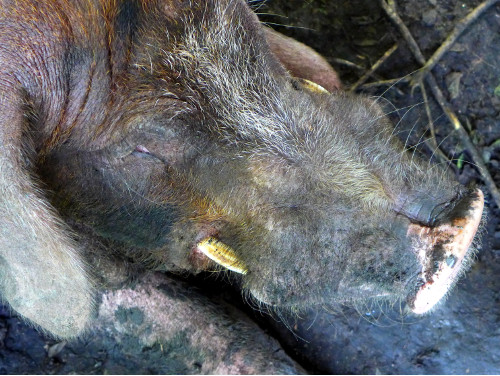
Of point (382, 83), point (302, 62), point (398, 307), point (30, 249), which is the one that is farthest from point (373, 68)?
point (30, 249)

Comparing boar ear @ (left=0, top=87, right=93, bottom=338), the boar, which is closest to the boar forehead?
the boar

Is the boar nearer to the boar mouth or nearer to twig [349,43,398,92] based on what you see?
the boar mouth

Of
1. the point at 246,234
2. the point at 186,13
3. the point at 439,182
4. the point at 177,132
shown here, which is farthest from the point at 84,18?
the point at 439,182

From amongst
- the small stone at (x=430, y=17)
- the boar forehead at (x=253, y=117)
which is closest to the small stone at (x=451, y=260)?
the boar forehead at (x=253, y=117)

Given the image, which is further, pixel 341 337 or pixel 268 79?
pixel 341 337

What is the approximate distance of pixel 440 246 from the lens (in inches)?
69.3

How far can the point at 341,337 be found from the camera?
9.51ft

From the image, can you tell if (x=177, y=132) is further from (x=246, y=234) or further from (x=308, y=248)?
(x=308, y=248)

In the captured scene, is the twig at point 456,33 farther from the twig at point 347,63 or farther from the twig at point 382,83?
the twig at point 347,63

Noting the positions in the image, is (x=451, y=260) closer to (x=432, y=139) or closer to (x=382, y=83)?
(x=432, y=139)

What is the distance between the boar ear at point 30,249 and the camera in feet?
5.33

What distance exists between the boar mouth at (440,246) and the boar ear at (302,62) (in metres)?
0.99

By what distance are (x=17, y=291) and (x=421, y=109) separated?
2.15m

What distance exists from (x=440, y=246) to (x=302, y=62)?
1199mm
